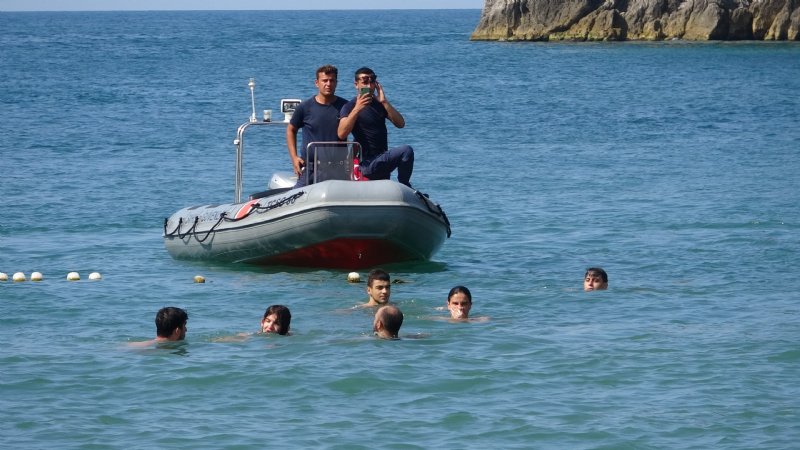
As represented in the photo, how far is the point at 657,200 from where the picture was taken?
67.8 feet

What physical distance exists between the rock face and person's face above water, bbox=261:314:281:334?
6101 cm

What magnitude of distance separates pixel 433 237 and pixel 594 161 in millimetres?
12805

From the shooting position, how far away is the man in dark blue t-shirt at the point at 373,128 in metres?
13.0

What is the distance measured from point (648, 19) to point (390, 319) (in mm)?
64074

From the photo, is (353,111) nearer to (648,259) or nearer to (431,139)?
(648,259)

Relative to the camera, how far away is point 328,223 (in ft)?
42.9

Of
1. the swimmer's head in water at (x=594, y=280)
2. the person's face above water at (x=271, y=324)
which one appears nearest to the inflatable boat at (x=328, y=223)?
the swimmer's head in water at (x=594, y=280)

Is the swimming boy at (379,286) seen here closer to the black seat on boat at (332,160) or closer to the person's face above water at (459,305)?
the person's face above water at (459,305)

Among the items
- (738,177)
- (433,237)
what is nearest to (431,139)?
(738,177)

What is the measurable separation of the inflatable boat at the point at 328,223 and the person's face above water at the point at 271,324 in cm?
206

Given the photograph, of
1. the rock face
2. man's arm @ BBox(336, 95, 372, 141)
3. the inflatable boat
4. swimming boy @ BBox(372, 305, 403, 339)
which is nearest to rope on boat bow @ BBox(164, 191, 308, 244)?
the inflatable boat

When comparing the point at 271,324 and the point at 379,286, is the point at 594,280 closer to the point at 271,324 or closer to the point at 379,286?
the point at 379,286

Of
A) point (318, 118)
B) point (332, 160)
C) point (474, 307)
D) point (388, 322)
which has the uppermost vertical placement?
point (318, 118)

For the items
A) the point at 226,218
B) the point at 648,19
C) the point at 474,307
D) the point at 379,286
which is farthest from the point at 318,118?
the point at 648,19
